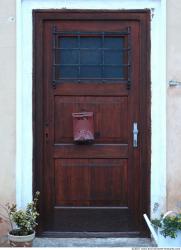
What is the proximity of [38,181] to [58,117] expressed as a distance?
0.67 meters

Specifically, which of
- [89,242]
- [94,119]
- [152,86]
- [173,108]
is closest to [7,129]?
[94,119]

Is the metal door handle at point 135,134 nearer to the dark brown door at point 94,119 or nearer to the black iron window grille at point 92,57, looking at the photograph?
the dark brown door at point 94,119

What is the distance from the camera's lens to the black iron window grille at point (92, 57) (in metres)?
5.32

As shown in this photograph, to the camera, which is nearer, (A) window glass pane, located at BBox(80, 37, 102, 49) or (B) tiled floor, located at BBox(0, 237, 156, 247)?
(B) tiled floor, located at BBox(0, 237, 156, 247)

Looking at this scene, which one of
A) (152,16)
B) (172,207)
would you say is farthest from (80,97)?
(172,207)

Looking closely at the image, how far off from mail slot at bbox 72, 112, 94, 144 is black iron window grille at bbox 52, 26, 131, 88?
36cm

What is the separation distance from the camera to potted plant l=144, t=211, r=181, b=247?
15.6ft

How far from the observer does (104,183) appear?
5387 millimetres

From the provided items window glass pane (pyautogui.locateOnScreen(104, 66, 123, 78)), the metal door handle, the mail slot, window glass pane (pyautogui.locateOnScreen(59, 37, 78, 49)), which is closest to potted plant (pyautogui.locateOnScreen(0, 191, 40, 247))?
the mail slot

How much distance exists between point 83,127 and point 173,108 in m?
0.90

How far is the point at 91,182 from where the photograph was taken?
17.7 feet

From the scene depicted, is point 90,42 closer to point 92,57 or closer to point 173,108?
point 92,57

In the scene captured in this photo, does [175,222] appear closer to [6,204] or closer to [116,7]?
[6,204]

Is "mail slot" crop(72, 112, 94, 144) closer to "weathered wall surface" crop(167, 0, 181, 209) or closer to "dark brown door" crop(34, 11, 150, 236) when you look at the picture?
"dark brown door" crop(34, 11, 150, 236)
